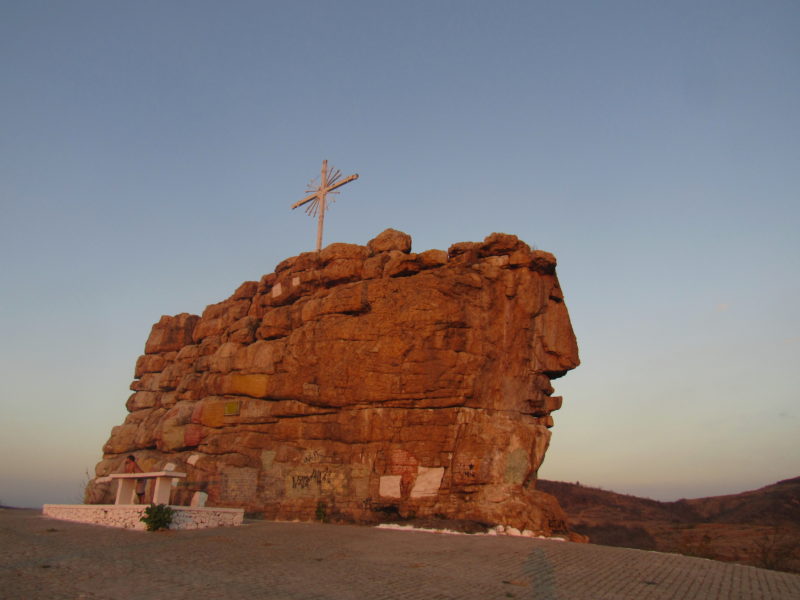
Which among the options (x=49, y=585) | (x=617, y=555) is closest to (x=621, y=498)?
(x=617, y=555)

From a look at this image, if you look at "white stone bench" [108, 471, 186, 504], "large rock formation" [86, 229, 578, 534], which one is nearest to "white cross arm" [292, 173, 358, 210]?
"large rock formation" [86, 229, 578, 534]

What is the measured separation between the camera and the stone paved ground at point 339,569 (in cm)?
1130

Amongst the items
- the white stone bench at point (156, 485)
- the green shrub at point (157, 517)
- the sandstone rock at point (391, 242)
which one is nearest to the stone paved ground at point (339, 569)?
the green shrub at point (157, 517)

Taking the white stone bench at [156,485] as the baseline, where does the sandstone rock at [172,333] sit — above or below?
above

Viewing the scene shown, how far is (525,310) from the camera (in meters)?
26.4

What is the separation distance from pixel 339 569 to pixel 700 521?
49.5 m

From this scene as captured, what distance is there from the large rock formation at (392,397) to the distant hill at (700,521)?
30.3 ft

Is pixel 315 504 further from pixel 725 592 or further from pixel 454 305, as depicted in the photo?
pixel 725 592

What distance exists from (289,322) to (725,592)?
22.2 m

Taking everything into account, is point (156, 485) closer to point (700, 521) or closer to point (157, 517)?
point (157, 517)

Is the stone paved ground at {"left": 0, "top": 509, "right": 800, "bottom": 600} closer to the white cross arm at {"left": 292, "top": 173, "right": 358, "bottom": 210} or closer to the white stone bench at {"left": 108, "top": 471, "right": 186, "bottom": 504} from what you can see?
the white stone bench at {"left": 108, "top": 471, "right": 186, "bottom": 504}

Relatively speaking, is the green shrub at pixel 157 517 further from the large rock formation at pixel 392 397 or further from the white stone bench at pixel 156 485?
the large rock formation at pixel 392 397

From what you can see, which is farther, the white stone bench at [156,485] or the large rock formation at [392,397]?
the large rock formation at [392,397]

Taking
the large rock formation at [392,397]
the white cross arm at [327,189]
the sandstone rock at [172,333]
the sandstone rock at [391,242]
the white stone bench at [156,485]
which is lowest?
the white stone bench at [156,485]
